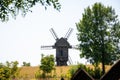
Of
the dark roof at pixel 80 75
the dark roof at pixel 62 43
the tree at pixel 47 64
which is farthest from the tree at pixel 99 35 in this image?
the dark roof at pixel 80 75

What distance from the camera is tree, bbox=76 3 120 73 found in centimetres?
5066

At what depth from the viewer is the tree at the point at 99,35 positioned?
166 ft

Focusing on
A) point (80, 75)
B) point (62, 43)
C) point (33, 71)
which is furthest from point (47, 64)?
point (80, 75)

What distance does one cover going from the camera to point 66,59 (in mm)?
82312

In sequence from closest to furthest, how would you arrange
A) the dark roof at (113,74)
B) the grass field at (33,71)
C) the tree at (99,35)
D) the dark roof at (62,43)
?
the dark roof at (113,74) < the tree at (99,35) < the grass field at (33,71) < the dark roof at (62,43)

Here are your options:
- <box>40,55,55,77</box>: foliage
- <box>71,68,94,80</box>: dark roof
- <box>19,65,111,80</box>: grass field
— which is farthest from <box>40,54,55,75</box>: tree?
<box>71,68,94,80</box>: dark roof

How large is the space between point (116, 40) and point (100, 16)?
539 centimetres

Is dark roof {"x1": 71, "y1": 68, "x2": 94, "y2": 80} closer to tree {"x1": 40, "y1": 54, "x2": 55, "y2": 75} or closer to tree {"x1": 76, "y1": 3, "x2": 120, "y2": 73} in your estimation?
tree {"x1": 76, "y1": 3, "x2": 120, "y2": 73}

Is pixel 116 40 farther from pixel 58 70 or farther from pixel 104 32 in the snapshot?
pixel 58 70

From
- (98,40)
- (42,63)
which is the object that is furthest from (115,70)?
(42,63)

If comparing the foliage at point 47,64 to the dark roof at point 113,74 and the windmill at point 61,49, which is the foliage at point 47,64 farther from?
the dark roof at point 113,74

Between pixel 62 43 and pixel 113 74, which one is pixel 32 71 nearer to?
pixel 62 43

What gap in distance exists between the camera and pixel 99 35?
52094 millimetres


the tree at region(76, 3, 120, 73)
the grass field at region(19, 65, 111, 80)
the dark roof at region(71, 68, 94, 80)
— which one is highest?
the tree at region(76, 3, 120, 73)
